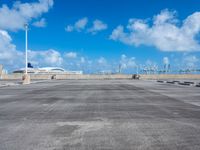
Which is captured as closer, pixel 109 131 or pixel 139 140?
pixel 139 140

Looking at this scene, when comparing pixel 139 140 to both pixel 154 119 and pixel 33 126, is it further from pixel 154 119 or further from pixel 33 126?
pixel 33 126

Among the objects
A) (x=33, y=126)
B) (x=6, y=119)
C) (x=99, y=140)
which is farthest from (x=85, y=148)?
(x=6, y=119)

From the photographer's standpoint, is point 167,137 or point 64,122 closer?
point 167,137

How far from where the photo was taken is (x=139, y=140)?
6828 millimetres

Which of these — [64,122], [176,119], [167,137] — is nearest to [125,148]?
[167,137]

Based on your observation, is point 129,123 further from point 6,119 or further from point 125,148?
point 6,119

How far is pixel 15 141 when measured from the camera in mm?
6727

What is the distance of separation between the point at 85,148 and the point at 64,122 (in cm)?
335

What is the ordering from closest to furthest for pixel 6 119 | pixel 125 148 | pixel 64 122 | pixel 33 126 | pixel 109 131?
pixel 125 148 < pixel 109 131 < pixel 33 126 < pixel 64 122 < pixel 6 119

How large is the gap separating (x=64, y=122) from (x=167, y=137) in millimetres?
3968

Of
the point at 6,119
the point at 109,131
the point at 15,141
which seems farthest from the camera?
the point at 6,119

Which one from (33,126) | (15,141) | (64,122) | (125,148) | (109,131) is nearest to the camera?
(125,148)

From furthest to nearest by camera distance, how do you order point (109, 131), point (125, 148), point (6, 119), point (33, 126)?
1. point (6, 119)
2. point (33, 126)
3. point (109, 131)
4. point (125, 148)

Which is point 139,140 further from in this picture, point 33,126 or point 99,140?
point 33,126
